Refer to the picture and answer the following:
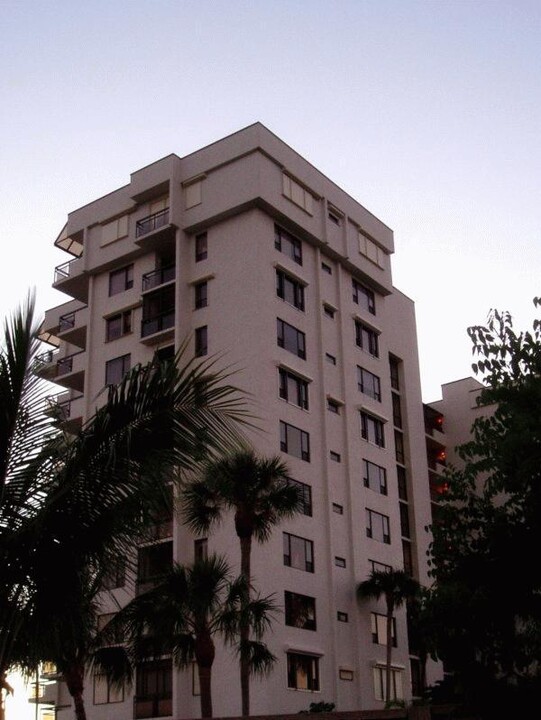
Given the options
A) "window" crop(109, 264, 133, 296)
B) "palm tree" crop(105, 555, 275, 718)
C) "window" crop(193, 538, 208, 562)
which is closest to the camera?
"palm tree" crop(105, 555, 275, 718)

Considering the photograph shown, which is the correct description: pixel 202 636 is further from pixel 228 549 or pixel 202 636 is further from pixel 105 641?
pixel 228 549

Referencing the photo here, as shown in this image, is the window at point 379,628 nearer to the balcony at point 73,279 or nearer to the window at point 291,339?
the window at point 291,339

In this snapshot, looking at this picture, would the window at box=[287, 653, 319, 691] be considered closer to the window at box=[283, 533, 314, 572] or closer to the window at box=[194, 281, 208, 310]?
the window at box=[283, 533, 314, 572]

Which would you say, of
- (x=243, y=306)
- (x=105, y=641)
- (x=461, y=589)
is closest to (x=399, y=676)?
(x=243, y=306)

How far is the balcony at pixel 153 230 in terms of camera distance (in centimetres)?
5608

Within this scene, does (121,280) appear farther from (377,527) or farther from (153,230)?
(377,527)

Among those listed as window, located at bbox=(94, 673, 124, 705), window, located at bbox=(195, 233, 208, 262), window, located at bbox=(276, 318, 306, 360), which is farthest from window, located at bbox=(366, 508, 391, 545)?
window, located at bbox=(195, 233, 208, 262)

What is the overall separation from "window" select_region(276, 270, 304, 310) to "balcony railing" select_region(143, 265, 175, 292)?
576 centimetres

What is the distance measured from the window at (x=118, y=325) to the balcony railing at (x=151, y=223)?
14.6 feet

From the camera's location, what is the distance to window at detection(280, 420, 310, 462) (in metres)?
51.2

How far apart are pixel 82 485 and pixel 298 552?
39259mm

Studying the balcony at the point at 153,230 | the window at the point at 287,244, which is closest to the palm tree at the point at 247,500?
the window at the point at 287,244

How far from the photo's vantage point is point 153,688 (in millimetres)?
47406

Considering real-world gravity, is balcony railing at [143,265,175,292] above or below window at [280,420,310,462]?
above
